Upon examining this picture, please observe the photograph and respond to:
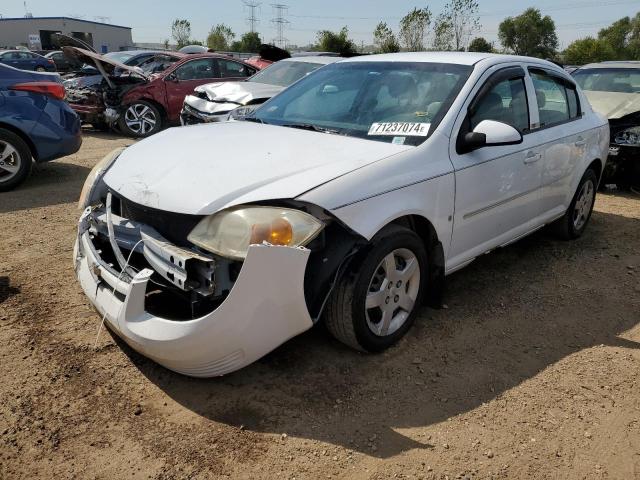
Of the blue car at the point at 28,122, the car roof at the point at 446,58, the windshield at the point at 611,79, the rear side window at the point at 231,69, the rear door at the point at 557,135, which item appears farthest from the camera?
the rear side window at the point at 231,69

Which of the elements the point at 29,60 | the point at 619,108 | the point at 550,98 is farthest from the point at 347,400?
the point at 29,60

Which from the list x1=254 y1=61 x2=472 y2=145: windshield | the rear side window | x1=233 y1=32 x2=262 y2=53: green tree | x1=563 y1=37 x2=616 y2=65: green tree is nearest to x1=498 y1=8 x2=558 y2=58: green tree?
x1=563 y1=37 x2=616 y2=65: green tree

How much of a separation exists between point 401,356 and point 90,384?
64.5 inches

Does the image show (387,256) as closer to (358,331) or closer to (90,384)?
(358,331)

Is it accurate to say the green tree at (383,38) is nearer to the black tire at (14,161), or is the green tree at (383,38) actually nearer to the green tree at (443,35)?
the green tree at (443,35)

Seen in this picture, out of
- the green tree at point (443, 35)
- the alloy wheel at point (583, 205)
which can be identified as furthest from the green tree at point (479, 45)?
the alloy wheel at point (583, 205)

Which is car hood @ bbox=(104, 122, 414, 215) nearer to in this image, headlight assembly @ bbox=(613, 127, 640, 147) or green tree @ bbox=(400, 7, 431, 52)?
headlight assembly @ bbox=(613, 127, 640, 147)

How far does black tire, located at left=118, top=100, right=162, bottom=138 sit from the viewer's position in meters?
10.4

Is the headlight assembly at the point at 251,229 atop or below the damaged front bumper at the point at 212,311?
atop

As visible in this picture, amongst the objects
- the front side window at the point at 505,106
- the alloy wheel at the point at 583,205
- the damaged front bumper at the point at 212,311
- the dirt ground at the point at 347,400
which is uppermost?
the front side window at the point at 505,106

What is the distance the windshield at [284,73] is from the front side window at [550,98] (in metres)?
4.65

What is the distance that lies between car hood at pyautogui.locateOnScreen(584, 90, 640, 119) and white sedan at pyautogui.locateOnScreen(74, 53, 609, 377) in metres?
3.62

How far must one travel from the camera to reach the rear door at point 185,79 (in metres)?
10.6

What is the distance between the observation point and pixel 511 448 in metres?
2.41
